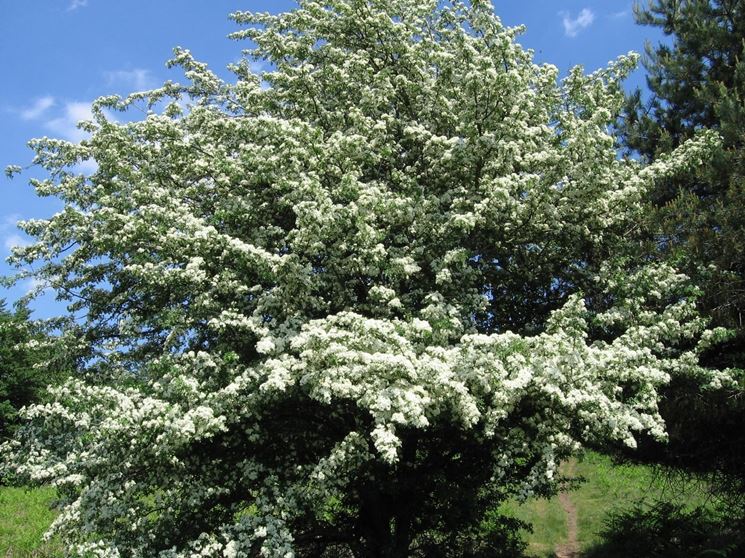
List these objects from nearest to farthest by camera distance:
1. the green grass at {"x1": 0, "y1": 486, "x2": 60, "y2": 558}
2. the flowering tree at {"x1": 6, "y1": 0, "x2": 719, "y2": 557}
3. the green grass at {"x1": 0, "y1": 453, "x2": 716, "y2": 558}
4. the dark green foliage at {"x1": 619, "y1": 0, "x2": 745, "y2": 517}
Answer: the flowering tree at {"x1": 6, "y1": 0, "x2": 719, "y2": 557}
the dark green foliage at {"x1": 619, "y1": 0, "x2": 745, "y2": 517}
the green grass at {"x1": 0, "y1": 486, "x2": 60, "y2": 558}
the green grass at {"x1": 0, "y1": 453, "x2": 716, "y2": 558}

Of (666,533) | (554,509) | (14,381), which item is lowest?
(666,533)

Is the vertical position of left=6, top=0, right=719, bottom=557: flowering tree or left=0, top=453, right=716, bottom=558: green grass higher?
left=6, top=0, right=719, bottom=557: flowering tree

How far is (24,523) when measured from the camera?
17969mm

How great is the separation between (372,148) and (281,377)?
5783 millimetres

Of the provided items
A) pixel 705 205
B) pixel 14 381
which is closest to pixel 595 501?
pixel 705 205

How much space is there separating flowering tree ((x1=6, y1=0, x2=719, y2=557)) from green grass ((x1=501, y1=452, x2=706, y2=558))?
553 centimetres

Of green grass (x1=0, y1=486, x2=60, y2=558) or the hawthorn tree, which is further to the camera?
the hawthorn tree

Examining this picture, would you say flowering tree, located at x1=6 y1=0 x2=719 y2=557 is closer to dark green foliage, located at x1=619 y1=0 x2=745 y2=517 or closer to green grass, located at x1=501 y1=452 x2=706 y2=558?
dark green foliage, located at x1=619 y1=0 x2=745 y2=517

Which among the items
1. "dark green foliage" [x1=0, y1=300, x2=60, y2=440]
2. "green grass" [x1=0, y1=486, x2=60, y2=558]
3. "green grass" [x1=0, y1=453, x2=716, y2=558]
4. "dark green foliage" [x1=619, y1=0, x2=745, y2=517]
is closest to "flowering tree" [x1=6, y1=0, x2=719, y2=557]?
"dark green foliage" [x1=619, y1=0, x2=745, y2=517]

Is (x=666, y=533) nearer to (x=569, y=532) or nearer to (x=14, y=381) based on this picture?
(x=569, y=532)

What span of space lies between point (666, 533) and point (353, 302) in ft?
34.6

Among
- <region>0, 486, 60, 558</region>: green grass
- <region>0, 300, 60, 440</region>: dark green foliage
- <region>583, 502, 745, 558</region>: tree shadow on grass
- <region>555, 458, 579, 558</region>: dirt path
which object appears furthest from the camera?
<region>0, 300, 60, 440</region>: dark green foliage

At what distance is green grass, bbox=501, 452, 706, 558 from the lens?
1831cm

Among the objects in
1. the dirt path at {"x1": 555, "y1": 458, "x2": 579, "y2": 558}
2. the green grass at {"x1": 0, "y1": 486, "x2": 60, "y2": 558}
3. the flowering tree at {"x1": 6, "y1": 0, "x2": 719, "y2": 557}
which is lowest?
the dirt path at {"x1": 555, "y1": 458, "x2": 579, "y2": 558}
